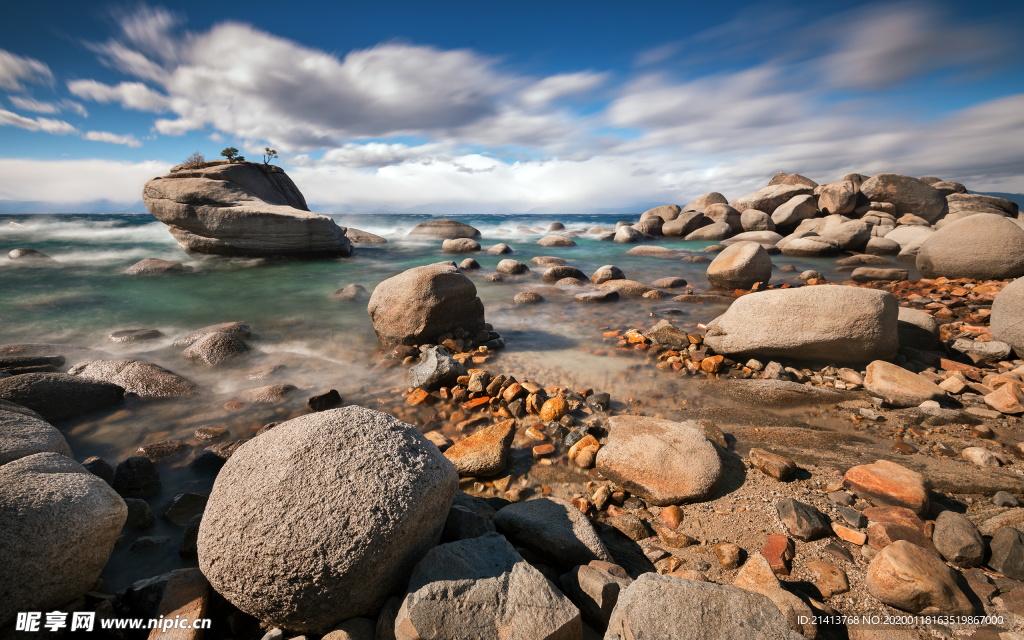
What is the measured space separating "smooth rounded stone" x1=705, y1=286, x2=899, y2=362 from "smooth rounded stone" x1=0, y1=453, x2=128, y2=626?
5.66m

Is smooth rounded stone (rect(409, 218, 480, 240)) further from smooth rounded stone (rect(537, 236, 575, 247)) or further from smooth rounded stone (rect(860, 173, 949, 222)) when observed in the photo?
smooth rounded stone (rect(860, 173, 949, 222))

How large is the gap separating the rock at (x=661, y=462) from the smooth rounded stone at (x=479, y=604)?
4.28 ft

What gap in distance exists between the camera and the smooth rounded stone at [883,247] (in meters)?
15.7

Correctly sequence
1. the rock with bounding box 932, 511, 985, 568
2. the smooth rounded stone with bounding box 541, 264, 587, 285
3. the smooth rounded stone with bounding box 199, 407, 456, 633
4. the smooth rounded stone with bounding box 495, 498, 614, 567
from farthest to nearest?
the smooth rounded stone with bounding box 541, 264, 587, 285
the smooth rounded stone with bounding box 495, 498, 614, 567
the rock with bounding box 932, 511, 985, 568
the smooth rounded stone with bounding box 199, 407, 456, 633

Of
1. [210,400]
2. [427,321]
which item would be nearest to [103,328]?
[210,400]

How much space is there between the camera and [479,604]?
5.56 feet

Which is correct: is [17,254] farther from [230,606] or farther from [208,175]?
[230,606]

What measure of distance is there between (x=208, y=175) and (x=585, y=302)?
14.8 m

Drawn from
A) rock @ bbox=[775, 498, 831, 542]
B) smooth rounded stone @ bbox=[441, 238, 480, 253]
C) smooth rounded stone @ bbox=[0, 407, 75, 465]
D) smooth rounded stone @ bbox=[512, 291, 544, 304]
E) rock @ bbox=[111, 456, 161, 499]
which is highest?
smooth rounded stone @ bbox=[441, 238, 480, 253]

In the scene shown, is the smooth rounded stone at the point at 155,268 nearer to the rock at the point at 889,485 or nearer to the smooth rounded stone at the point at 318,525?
the smooth rounded stone at the point at 318,525

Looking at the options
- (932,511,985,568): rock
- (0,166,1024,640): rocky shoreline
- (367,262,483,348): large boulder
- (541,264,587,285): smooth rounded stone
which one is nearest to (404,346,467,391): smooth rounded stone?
(0,166,1024,640): rocky shoreline

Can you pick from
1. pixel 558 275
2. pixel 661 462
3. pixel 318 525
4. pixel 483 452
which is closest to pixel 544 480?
pixel 483 452

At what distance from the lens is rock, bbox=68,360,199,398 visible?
15.5ft

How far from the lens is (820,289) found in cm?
478
